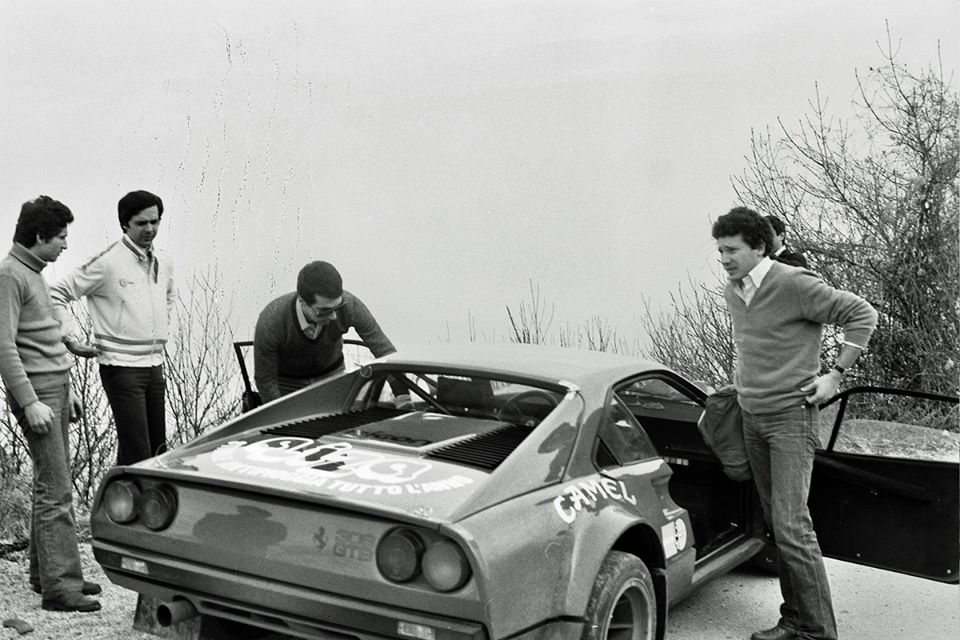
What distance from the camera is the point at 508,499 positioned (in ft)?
→ 9.97

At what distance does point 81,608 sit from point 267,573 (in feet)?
5.97

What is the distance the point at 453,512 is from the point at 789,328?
186 cm

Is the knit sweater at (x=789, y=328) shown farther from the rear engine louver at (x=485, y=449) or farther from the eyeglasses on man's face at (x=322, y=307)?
the eyeglasses on man's face at (x=322, y=307)

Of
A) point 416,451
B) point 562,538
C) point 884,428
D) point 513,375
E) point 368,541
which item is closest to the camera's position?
point 368,541

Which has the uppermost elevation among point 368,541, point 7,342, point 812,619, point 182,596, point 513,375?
point 7,342

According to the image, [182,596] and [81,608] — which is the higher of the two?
[182,596]

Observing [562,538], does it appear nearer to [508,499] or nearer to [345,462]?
[508,499]

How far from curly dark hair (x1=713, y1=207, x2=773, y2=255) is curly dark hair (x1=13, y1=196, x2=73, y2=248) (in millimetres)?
2721

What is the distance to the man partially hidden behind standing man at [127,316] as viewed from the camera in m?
4.89

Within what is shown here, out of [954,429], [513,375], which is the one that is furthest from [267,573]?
[954,429]

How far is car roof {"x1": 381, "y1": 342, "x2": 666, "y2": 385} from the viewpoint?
12.6 feet

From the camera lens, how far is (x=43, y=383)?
166 inches

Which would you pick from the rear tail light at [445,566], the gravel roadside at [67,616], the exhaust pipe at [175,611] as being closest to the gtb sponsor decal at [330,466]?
the rear tail light at [445,566]

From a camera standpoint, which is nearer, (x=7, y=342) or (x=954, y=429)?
(x=7, y=342)
